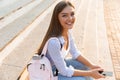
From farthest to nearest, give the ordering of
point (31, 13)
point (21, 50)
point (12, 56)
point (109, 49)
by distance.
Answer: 1. point (31, 13)
2. point (109, 49)
3. point (21, 50)
4. point (12, 56)

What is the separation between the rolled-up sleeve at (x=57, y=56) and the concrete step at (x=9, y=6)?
5745mm

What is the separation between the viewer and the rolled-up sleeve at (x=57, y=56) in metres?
3.16

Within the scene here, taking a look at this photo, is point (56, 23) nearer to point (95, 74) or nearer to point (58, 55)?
point (58, 55)

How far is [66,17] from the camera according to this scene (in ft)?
10.9

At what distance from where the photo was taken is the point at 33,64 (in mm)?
3172

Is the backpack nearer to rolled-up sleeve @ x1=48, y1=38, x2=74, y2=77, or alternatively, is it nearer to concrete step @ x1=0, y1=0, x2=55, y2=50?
rolled-up sleeve @ x1=48, y1=38, x2=74, y2=77

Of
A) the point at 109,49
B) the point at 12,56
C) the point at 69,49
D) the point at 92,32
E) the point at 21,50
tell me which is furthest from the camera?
the point at 92,32

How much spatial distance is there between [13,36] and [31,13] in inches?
123

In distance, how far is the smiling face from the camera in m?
3.28

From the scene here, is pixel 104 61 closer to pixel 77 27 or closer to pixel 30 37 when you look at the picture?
pixel 30 37

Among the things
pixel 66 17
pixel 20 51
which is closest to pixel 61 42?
pixel 66 17

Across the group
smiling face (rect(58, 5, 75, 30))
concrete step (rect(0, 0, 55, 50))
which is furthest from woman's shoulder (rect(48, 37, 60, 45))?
concrete step (rect(0, 0, 55, 50))

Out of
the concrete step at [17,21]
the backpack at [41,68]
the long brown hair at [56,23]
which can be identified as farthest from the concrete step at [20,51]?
the long brown hair at [56,23]

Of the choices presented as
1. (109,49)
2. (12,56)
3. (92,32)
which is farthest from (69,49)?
(92,32)
